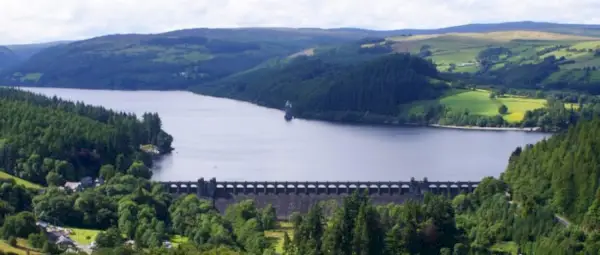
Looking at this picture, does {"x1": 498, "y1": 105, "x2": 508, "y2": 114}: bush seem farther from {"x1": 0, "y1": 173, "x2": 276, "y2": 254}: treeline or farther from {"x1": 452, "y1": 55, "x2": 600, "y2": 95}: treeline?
{"x1": 0, "y1": 173, "x2": 276, "y2": 254}: treeline

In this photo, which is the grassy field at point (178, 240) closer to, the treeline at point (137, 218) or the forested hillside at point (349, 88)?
the treeline at point (137, 218)

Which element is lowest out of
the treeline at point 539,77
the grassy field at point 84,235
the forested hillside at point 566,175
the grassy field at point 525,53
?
the grassy field at point 84,235

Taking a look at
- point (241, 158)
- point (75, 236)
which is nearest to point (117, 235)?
point (75, 236)

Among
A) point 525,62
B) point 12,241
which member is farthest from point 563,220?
point 525,62

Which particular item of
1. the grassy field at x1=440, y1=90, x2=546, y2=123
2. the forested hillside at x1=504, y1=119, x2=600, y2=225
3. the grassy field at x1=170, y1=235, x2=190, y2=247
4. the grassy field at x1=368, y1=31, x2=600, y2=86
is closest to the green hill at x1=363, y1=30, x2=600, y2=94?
the grassy field at x1=368, y1=31, x2=600, y2=86

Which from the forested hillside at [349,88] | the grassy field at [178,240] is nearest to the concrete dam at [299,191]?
the grassy field at [178,240]

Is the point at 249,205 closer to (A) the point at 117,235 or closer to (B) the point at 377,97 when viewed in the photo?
(A) the point at 117,235
